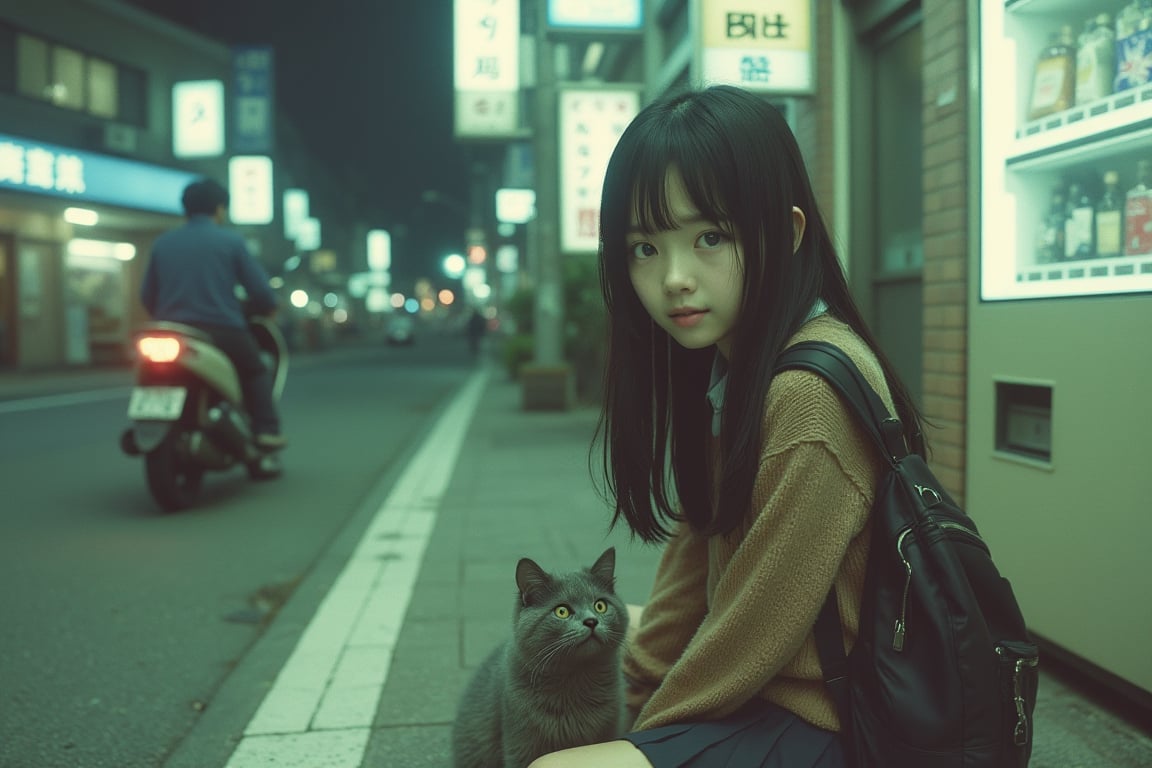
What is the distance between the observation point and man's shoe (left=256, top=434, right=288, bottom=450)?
7.19 metres

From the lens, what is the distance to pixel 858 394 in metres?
1.49

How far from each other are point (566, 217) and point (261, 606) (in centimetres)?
761

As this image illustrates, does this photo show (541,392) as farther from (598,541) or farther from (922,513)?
(922,513)

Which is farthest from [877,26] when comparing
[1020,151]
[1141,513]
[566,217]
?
[566,217]

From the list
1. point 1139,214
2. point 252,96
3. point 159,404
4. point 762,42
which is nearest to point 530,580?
point 1139,214

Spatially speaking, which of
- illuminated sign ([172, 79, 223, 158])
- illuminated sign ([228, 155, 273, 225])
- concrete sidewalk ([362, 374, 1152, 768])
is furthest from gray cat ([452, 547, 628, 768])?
illuminated sign ([228, 155, 273, 225])

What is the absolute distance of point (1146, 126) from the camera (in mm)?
2602

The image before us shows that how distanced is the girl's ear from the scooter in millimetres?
5202

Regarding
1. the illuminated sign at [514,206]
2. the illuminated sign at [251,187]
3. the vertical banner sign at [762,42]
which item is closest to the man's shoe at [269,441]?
the vertical banner sign at [762,42]

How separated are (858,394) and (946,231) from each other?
2.26 metres

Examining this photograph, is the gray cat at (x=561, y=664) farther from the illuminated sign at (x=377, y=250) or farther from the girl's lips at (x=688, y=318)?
the illuminated sign at (x=377, y=250)

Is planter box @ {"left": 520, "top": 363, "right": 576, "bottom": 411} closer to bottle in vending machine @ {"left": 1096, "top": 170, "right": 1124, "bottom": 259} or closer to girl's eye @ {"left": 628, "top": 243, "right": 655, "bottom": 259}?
bottle in vending machine @ {"left": 1096, "top": 170, "right": 1124, "bottom": 259}

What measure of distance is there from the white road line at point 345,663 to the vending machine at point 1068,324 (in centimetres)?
210

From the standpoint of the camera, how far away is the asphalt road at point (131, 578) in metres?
3.08
